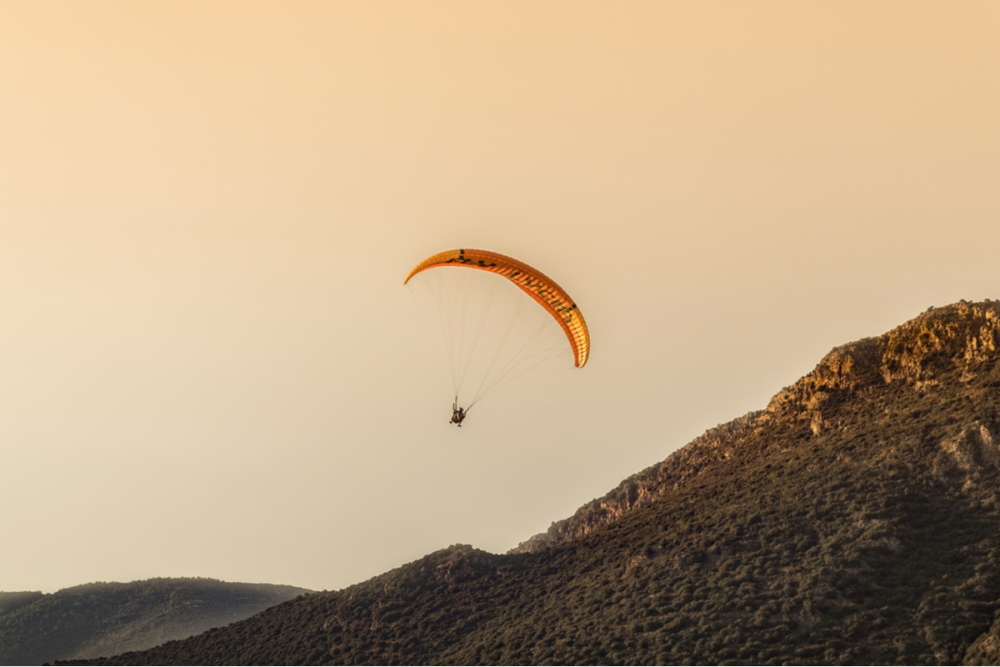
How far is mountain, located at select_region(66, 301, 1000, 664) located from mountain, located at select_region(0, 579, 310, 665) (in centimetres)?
2576

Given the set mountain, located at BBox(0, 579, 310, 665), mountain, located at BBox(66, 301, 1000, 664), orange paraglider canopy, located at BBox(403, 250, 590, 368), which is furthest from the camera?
mountain, located at BBox(0, 579, 310, 665)

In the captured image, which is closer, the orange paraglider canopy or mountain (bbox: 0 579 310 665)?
the orange paraglider canopy

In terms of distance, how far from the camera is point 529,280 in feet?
131

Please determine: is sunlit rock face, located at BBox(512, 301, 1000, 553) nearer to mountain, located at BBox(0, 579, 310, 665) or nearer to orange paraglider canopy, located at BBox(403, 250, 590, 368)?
orange paraglider canopy, located at BBox(403, 250, 590, 368)

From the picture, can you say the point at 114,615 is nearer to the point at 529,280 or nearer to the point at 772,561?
the point at 529,280

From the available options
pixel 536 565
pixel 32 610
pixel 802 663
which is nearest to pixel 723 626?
pixel 802 663

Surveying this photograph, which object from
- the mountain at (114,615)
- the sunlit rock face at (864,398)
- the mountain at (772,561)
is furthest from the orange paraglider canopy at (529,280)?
the mountain at (114,615)

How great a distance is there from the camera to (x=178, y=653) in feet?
152

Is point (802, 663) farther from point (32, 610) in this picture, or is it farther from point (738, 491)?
point (32, 610)

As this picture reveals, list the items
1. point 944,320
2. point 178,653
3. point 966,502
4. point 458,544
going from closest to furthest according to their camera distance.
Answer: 1. point 966,502
2. point 944,320
3. point 178,653
4. point 458,544

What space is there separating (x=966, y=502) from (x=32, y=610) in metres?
78.9

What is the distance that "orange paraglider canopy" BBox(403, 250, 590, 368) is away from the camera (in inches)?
1543

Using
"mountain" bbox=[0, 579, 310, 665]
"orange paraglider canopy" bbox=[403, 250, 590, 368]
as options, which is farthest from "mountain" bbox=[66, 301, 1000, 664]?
"mountain" bbox=[0, 579, 310, 665]

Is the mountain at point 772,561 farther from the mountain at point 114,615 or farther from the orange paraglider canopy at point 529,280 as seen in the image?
the mountain at point 114,615
